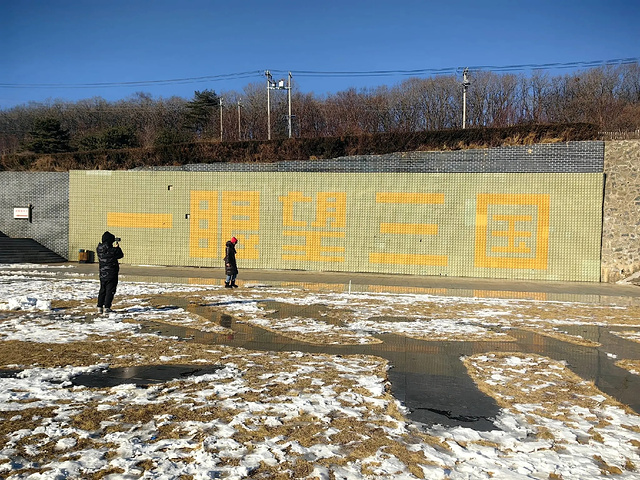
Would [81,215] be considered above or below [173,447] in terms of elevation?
above

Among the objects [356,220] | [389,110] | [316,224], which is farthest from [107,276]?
[389,110]

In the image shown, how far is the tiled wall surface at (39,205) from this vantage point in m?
25.0

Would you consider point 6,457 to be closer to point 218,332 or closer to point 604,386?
point 218,332

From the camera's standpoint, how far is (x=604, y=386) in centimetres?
652

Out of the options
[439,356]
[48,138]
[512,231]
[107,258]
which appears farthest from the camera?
[48,138]

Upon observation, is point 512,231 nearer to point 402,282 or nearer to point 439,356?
point 402,282

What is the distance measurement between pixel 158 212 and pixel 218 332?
15626 millimetres

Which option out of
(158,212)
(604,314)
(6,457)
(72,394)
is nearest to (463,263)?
(604,314)

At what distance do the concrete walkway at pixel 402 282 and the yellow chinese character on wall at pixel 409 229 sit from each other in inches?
33.4

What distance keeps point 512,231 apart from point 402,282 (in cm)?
565

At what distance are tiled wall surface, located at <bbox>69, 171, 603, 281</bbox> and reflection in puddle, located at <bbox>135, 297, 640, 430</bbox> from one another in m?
10.8

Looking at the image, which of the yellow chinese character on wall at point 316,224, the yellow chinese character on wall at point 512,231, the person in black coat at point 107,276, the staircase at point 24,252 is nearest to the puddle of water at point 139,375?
the person in black coat at point 107,276

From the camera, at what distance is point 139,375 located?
6.52 m

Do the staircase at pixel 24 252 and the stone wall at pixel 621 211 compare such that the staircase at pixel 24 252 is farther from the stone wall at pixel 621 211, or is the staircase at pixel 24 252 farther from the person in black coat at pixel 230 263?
the stone wall at pixel 621 211
